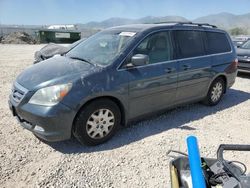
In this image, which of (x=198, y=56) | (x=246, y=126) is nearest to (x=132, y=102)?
(x=198, y=56)

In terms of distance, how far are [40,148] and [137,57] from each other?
6.47 feet

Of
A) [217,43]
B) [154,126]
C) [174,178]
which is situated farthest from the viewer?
[217,43]

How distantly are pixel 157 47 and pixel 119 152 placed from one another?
1913mm

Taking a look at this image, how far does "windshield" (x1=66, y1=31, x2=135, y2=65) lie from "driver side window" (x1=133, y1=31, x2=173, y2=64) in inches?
10.3

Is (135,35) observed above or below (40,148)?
above

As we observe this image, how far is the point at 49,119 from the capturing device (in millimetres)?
3340

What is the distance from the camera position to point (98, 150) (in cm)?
371

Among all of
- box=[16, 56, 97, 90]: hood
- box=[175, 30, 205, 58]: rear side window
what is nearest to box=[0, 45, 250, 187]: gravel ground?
box=[16, 56, 97, 90]: hood

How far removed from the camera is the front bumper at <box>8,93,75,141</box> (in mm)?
3344

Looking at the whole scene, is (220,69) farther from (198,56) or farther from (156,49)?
(156,49)

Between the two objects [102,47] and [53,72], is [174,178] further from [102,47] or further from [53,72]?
[102,47]

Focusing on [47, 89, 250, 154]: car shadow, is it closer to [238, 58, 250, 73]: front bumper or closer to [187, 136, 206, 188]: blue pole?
[187, 136, 206, 188]: blue pole

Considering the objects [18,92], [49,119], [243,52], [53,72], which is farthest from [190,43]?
[243,52]

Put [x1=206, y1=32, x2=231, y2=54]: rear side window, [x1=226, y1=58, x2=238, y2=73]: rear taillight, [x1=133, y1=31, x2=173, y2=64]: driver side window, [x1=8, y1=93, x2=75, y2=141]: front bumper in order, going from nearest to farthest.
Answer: [x1=8, y1=93, x2=75, y2=141]: front bumper
[x1=133, y1=31, x2=173, y2=64]: driver side window
[x1=206, y1=32, x2=231, y2=54]: rear side window
[x1=226, y1=58, x2=238, y2=73]: rear taillight
